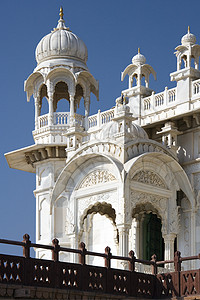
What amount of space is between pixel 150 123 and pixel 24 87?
19.4ft

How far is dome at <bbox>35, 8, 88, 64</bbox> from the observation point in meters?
29.2

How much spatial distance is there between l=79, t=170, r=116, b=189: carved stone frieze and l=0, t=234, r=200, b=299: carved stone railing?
3867 mm

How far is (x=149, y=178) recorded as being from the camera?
23625mm

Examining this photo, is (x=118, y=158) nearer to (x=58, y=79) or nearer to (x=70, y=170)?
(x=70, y=170)

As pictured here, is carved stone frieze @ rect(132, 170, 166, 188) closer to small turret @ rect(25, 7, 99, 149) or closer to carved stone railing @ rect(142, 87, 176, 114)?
carved stone railing @ rect(142, 87, 176, 114)

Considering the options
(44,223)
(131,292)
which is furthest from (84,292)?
(44,223)

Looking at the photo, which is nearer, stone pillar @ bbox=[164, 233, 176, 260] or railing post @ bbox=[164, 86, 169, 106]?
stone pillar @ bbox=[164, 233, 176, 260]

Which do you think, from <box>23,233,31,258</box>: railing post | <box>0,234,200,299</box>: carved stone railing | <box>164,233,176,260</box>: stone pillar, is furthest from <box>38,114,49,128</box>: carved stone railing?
<box>23,233,31,258</box>: railing post

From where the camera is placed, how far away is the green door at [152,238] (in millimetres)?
26031

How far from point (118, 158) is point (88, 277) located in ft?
18.6

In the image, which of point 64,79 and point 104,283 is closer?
point 104,283

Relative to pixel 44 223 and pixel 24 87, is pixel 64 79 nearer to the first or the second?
pixel 24 87

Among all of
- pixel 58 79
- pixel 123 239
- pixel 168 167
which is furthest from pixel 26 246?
pixel 58 79

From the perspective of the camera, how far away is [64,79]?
29.1 m
